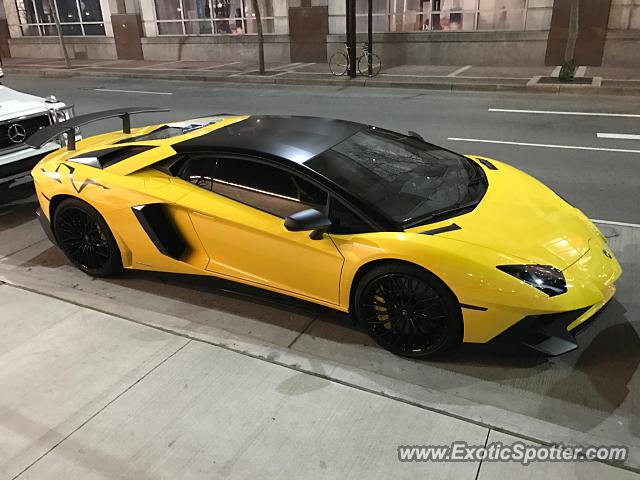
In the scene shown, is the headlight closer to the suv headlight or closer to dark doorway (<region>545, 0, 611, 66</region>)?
the suv headlight

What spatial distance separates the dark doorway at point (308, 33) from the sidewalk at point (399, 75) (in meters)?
0.58

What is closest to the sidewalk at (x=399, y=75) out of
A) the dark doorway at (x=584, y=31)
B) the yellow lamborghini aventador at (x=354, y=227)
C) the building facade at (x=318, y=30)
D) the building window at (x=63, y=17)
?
the dark doorway at (x=584, y=31)

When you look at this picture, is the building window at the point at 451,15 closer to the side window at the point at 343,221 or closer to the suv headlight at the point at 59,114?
the suv headlight at the point at 59,114

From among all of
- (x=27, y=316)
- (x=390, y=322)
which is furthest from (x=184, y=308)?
(x=390, y=322)

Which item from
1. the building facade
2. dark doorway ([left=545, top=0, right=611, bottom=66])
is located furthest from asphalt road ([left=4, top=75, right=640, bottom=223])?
the building facade

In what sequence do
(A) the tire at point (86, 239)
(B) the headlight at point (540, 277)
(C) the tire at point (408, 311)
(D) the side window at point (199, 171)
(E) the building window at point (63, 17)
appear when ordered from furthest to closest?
(E) the building window at point (63, 17) → (A) the tire at point (86, 239) → (D) the side window at point (199, 171) → (C) the tire at point (408, 311) → (B) the headlight at point (540, 277)

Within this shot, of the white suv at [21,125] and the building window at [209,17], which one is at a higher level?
the building window at [209,17]

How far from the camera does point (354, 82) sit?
50.7 feet

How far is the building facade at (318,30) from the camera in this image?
15555 millimetres

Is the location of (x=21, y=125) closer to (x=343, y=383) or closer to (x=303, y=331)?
(x=303, y=331)

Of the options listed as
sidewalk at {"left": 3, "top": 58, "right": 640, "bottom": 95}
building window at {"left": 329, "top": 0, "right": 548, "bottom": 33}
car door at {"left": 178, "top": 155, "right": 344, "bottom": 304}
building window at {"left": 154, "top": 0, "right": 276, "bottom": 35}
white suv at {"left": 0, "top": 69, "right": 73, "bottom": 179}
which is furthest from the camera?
building window at {"left": 154, "top": 0, "right": 276, "bottom": 35}

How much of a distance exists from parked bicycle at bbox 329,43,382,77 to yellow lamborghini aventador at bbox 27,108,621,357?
12726 millimetres

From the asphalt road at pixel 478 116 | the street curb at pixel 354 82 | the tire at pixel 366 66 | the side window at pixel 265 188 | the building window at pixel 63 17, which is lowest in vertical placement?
the asphalt road at pixel 478 116

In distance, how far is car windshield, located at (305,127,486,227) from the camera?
3.53 meters
